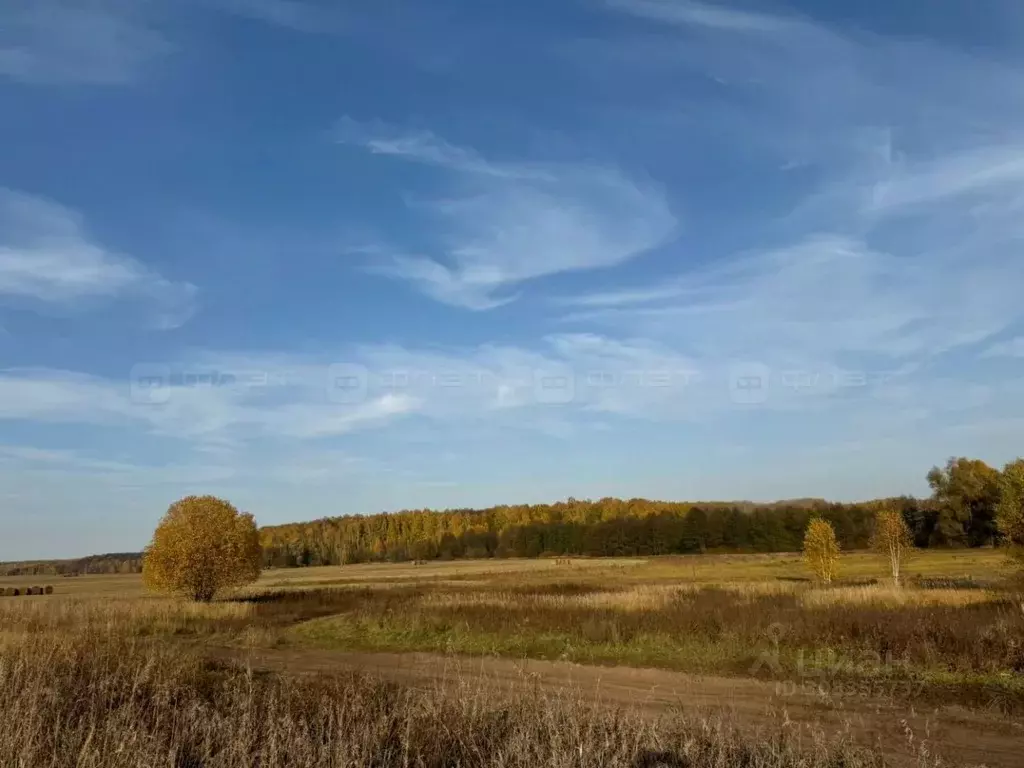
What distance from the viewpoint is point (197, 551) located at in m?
42.7

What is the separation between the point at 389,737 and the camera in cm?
674

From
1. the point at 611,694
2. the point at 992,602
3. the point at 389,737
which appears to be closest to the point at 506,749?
the point at 389,737

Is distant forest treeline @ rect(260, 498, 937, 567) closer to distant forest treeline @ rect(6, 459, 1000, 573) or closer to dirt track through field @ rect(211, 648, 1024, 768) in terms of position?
distant forest treeline @ rect(6, 459, 1000, 573)

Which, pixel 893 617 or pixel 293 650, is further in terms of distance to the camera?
pixel 293 650

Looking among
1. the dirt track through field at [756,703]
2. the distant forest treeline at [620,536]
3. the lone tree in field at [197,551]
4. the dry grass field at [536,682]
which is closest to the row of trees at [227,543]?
the lone tree in field at [197,551]

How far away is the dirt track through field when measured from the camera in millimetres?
9828

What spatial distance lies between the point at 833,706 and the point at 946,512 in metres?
98.0

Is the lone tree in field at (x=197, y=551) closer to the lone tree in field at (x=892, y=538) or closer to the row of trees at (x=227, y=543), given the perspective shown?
the row of trees at (x=227, y=543)

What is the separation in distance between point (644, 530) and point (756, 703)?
12791 centimetres

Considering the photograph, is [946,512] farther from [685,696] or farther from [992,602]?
[685,696]

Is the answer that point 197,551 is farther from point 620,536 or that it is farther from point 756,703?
point 620,536

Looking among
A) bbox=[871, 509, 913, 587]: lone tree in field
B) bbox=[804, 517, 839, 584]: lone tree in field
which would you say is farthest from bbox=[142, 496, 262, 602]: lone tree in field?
bbox=[871, 509, 913, 587]: lone tree in field

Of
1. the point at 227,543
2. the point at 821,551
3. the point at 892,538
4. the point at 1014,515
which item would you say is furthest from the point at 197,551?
the point at 1014,515

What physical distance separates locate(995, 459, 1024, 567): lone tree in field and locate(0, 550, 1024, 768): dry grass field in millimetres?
2111
